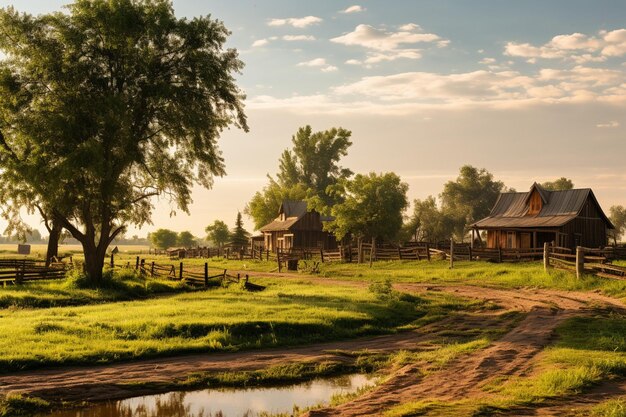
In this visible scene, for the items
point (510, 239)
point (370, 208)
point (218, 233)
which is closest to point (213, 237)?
point (218, 233)

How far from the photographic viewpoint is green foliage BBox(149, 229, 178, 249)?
11881 cm

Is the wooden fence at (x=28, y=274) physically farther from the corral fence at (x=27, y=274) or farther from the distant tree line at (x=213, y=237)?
the distant tree line at (x=213, y=237)

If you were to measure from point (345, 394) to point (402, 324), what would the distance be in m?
9.22

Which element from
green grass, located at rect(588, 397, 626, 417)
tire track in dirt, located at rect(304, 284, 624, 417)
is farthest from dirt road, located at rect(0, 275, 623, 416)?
green grass, located at rect(588, 397, 626, 417)

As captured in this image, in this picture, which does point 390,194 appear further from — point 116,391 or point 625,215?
point 625,215

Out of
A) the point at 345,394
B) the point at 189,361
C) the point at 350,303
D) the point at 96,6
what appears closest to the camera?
the point at 345,394

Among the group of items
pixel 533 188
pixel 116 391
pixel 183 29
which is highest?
pixel 183 29

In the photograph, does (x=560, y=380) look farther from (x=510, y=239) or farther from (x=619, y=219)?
(x=619, y=219)

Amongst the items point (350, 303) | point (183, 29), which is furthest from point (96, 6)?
point (350, 303)

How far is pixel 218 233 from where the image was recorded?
356 feet

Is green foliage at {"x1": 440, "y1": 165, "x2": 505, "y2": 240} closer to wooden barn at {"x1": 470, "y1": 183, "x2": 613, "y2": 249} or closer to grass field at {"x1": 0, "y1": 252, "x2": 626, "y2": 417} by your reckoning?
wooden barn at {"x1": 470, "y1": 183, "x2": 613, "y2": 249}

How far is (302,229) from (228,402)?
57.0 metres

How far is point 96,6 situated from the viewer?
32.4 m

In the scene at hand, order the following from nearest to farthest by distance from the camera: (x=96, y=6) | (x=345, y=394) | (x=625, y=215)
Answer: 1. (x=345, y=394)
2. (x=96, y=6)
3. (x=625, y=215)
